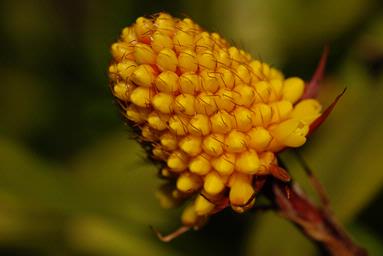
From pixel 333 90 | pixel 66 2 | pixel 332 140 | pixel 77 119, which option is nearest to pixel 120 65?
pixel 332 140

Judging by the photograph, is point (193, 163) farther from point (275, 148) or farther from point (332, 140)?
point (332, 140)

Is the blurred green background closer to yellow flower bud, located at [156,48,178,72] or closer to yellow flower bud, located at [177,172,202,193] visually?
yellow flower bud, located at [177,172,202,193]

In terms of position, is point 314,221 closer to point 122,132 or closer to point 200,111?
point 200,111

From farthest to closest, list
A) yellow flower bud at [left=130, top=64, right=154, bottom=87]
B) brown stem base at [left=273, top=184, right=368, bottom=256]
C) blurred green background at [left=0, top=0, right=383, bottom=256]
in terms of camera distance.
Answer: blurred green background at [left=0, top=0, right=383, bottom=256]
brown stem base at [left=273, top=184, right=368, bottom=256]
yellow flower bud at [left=130, top=64, right=154, bottom=87]

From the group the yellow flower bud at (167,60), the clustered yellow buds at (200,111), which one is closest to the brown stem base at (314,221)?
the clustered yellow buds at (200,111)

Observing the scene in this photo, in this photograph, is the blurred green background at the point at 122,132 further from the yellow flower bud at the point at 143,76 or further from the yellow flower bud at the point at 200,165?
the yellow flower bud at the point at 143,76

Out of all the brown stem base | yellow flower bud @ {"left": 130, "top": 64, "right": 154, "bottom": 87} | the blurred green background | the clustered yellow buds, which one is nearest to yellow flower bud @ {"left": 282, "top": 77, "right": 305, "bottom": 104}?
the clustered yellow buds
